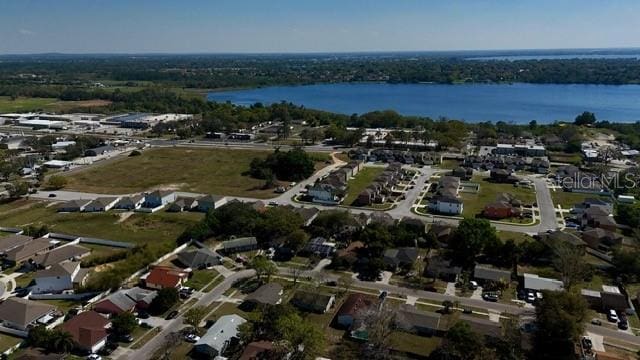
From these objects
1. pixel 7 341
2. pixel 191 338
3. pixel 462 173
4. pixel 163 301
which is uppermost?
pixel 462 173

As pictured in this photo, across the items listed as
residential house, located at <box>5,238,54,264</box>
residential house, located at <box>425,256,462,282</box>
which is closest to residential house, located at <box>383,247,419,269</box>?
residential house, located at <box>425,256,462,282</box>

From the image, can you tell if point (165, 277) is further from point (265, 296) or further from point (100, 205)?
point (100, 205)

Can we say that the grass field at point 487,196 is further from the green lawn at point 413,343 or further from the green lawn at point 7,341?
the green lawn at point 7,341

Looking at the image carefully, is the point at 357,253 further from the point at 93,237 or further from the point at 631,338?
the point at 93,237

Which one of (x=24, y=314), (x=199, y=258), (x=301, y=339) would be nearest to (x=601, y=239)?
(x=301, y=339)

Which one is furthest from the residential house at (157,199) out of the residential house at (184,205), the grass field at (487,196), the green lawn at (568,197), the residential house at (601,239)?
the green lawn at (568,197)

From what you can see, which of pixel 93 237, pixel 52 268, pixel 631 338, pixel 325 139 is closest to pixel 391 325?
pixel 631 338
